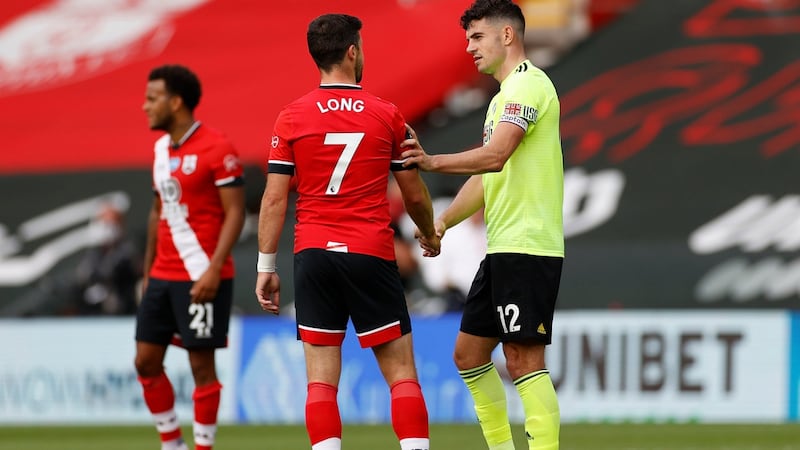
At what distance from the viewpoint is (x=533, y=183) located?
761 cm

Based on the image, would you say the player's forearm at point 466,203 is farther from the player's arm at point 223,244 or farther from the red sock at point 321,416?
the player's arm at point 223,244

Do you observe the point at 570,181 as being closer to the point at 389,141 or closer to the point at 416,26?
the point at 416,26

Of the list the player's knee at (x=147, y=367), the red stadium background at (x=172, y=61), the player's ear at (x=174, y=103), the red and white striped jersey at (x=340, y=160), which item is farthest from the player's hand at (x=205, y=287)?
the red stadium background at (x=172, y=61)

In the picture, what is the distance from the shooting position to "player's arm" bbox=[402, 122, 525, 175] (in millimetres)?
7188

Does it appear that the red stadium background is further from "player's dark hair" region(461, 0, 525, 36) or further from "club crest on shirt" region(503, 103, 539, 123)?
"club crest on shirt" region(503, 103, 539, 123)

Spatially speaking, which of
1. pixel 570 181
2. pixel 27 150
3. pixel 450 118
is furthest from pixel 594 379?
pixel 27 150

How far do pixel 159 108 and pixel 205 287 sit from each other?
1182 mm

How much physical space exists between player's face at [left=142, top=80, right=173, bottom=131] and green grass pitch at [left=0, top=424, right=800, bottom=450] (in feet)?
9.77

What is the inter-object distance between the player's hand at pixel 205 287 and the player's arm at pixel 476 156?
2.30 metres

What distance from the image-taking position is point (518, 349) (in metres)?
7.62

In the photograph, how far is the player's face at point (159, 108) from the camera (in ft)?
31.2

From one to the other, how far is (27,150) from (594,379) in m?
8.92

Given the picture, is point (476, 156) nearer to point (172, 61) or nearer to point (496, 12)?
point (496, 12)

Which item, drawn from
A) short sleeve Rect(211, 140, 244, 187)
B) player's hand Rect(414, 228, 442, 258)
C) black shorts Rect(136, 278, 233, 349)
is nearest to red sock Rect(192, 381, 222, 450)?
black shorts Rect(136, 278, 233, 349)
